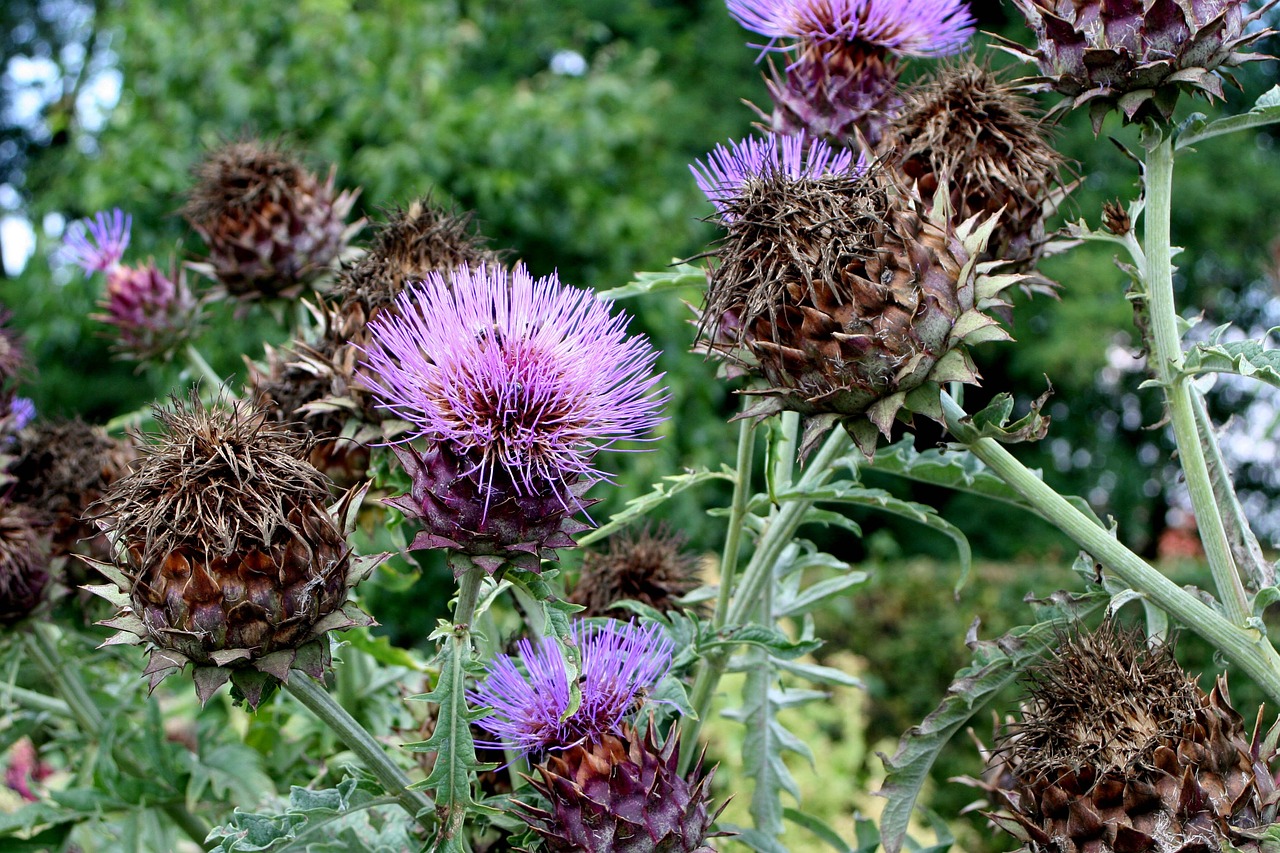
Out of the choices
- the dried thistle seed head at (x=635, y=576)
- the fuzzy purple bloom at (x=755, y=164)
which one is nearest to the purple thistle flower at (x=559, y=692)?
the dried thistle seed head at (x=635, y=576)

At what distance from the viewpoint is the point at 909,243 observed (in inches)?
49.3

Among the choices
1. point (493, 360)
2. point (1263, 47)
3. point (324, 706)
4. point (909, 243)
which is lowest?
point (324, 706)

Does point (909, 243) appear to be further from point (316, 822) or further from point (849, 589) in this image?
point (316, 822)

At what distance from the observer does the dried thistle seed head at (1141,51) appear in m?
1.32

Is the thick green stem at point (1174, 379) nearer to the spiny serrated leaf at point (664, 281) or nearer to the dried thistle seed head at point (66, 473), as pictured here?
the spiny serrated leaf at point (664, 281)

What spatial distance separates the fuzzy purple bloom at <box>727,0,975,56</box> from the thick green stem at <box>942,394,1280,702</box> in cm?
68

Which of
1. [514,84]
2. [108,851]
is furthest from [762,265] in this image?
[514,84]

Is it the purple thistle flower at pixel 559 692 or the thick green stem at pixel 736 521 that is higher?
the thick green stem at pixel 736 521

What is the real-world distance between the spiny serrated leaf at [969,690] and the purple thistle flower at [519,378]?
0.47 metres

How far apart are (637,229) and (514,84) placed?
1.84 meters

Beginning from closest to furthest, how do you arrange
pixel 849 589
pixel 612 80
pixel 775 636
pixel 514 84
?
pixel 775 636, pixel 849 589, pixel 612 80, pixel 514 84

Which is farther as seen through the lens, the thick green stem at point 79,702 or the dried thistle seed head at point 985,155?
the thick green stem at point 79,702

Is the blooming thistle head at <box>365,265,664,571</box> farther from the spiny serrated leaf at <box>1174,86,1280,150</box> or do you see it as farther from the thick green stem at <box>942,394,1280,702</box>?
the spiny serrated leaf at <box>1174,86,1280,150</box>

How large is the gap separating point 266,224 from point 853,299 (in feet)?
3.73
